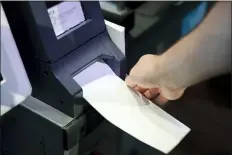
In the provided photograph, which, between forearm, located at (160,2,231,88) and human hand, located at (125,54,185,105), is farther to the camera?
human hand, located at (125,54,185,105)

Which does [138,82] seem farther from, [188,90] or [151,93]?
[188,90]

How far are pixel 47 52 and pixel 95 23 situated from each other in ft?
0.38

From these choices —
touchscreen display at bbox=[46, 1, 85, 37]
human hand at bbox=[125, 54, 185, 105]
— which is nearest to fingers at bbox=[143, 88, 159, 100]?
human hand at bbox=[125, 54, 185, 105]

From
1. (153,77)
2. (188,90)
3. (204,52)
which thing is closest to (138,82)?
(153,77)

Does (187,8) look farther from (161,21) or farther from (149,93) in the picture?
(149,93)

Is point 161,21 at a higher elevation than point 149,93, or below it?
below

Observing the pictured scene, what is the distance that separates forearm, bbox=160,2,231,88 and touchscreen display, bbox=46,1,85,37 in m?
0.17

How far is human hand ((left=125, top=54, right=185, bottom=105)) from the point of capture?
781 millimetres

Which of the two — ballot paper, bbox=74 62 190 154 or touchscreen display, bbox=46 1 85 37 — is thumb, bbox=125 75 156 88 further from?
touchscreen display, bbox=46 1 85 37

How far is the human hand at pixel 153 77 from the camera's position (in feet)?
2.56

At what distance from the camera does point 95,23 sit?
773 mm

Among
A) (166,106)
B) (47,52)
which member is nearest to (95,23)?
(47,52)

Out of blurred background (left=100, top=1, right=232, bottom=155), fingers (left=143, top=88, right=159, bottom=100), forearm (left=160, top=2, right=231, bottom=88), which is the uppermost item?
forearm (left=160, top=2, right=231, bottom=88)

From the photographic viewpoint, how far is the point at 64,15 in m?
0.73
